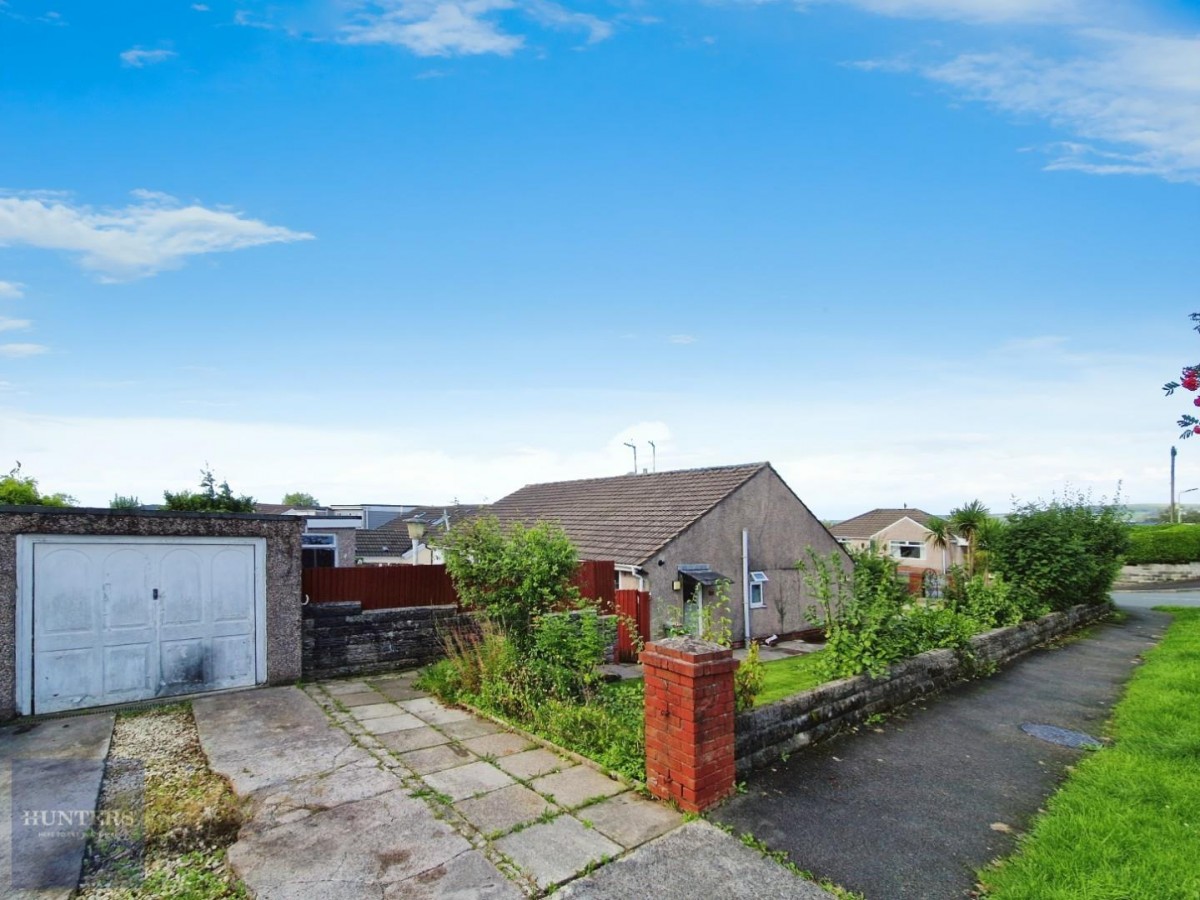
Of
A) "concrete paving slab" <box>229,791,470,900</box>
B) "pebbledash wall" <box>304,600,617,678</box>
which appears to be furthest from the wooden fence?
"concrete paving slab" <box>229,791,470,900</box>

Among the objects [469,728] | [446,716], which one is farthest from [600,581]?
[469,728]

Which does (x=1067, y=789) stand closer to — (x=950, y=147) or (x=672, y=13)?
(x=950, y=147)

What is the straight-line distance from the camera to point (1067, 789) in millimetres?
5168

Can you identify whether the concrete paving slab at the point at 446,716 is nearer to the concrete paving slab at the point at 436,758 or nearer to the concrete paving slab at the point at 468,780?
the concrete paving slab at the point at 436,758

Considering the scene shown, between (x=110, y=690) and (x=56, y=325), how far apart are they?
21.4 ft

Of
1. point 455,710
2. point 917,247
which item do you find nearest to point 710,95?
point 917,247

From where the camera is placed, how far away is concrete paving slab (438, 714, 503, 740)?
6.76m

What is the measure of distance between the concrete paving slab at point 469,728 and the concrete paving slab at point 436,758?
38 centimetres

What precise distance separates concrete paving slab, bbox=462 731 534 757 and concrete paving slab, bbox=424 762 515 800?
1.19 ft

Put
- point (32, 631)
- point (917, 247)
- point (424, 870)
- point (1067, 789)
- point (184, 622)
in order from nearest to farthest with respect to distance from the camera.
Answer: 1. point (424, 870)
2. point (1067, 789)
3. point (32, 631)
4. point (184, 622)
5. point (917, 247)

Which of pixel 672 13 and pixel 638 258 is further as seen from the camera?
pixel 638 258

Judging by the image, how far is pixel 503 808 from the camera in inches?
191

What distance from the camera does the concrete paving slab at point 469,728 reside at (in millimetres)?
6762

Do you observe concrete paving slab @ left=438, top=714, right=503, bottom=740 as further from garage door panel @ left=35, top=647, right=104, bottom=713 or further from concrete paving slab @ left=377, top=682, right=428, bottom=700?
garage door panel @ left=35, top=647, right=104, bottom=713
